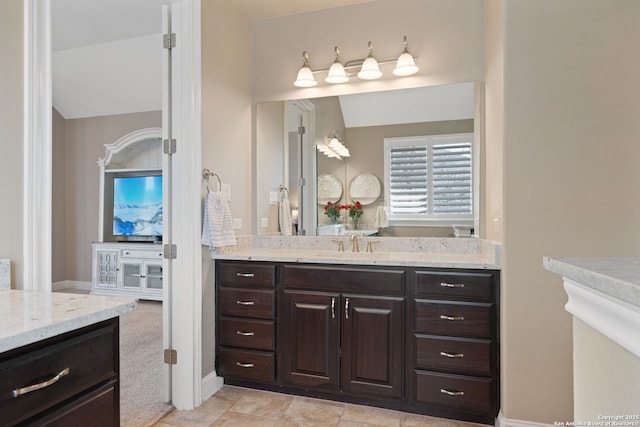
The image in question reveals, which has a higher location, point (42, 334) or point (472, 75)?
point (472, 75)

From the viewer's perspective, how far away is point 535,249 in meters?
1.88

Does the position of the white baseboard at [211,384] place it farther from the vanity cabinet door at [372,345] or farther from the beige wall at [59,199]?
the beige wall at [59,199]

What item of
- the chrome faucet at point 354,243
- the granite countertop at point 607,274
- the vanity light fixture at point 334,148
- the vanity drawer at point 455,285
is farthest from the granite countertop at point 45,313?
the vanity light fixture at point 334,148

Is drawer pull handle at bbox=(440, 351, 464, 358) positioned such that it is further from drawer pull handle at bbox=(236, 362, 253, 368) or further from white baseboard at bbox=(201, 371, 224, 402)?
white baseboard at bbox=(201, 371, 224, 402)

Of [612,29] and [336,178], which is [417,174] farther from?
[612,29]

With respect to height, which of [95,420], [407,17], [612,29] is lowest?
[95,420]

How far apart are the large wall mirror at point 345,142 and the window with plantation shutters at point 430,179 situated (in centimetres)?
5

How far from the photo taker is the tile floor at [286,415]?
2090 millimetres

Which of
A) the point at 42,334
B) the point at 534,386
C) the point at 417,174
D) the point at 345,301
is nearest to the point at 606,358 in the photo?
→ the point at 42,334

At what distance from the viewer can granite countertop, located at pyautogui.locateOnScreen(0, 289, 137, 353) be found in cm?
87

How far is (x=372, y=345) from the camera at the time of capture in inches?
87.0

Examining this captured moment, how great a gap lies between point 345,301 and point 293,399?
731 millimetres

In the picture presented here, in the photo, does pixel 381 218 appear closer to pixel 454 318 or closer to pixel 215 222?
pixel 454 318

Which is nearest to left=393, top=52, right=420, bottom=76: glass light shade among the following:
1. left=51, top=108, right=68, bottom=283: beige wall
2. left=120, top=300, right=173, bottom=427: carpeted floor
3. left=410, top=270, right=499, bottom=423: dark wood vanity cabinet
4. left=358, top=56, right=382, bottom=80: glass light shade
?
left=358, top=56, right=382, bottom=80: glass light shade
